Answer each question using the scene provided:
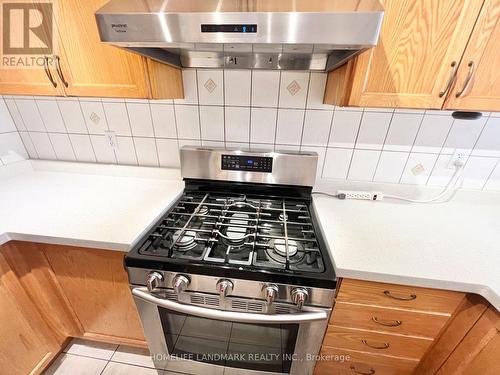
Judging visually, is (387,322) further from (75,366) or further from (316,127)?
(75,366)

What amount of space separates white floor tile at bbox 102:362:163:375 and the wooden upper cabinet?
5.43ft

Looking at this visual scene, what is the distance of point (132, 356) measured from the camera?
4.08 feet

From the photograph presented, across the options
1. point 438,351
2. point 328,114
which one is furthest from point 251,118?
point 438,351

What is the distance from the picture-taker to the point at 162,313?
2.71 ft

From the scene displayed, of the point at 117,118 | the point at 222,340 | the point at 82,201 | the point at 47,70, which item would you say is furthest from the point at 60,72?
the point at 222,340

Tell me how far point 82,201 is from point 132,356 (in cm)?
95

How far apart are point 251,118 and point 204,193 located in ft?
1.52

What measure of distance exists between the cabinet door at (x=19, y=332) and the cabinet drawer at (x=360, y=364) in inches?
50.5

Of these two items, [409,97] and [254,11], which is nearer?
[254,11]

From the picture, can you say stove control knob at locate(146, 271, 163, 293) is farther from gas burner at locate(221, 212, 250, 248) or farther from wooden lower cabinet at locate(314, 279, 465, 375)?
wooden lower cabinet at locate(314, 279, 465, 375)

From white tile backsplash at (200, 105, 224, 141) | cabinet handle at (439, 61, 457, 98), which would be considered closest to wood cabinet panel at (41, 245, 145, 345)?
white tile backsplash at (200, 105, 224, 141)

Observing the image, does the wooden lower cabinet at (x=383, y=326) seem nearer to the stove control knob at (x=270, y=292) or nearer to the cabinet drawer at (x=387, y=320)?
the cabinet drawer at (x=387, y=320)

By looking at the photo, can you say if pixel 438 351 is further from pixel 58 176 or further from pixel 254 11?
pixel 58 176

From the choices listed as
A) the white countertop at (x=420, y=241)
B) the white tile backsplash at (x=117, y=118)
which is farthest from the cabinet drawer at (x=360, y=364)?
the white tile backsplash at (x=117, y=118)
